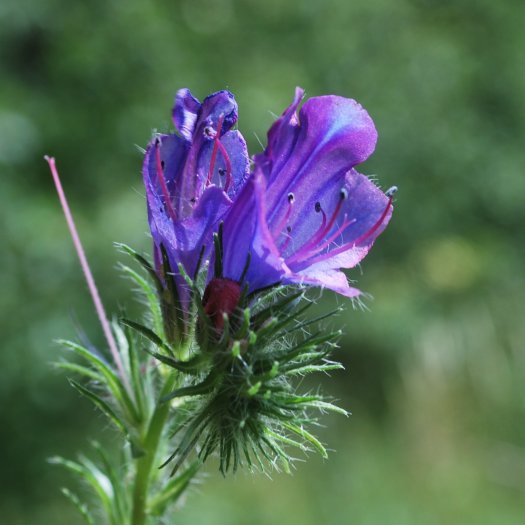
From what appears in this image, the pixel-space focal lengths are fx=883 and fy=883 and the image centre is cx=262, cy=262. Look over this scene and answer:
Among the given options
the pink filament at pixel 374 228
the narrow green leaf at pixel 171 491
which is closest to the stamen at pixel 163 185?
the pink filament at pixel 374 228

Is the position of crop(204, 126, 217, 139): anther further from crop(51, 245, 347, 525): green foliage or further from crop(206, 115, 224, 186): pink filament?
crop(51, 245, 347, 525): green foliage

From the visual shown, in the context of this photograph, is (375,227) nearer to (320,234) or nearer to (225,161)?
(320,234)

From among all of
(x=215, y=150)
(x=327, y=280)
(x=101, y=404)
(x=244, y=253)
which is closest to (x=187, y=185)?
(x=215, y=150)

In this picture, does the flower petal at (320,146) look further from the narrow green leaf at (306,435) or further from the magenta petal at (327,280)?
→ the narrow green leaf at (306,435)

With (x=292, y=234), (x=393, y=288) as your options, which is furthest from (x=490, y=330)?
(x=292, y=234)

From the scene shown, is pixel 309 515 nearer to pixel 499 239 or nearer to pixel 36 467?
pixel 36 467

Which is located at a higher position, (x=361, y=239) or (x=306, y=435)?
(x=361, y=239)
